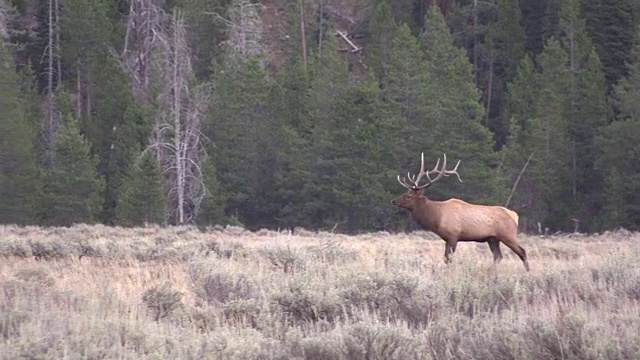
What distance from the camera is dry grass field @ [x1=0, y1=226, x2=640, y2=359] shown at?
571 centimetres

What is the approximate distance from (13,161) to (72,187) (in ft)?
7.01

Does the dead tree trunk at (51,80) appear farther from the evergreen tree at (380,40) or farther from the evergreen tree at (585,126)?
the evergreen tree at (585,126)

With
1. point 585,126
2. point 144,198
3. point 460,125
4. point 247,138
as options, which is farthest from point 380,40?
point 144,198

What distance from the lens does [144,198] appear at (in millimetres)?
30906

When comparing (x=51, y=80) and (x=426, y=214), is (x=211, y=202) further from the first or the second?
(x=426, y=214)

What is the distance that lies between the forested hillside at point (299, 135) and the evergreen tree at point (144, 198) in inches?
1.9

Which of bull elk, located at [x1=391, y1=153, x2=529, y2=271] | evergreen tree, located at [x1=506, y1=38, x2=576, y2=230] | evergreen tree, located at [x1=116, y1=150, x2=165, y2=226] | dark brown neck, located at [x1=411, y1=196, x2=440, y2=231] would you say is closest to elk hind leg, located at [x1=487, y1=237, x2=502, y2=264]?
bull elk, located at [x1=391, y1=153, x2=529, y2=271]

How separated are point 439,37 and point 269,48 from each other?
19.8m

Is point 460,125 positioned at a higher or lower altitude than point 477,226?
lower

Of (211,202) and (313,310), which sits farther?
(211,202)

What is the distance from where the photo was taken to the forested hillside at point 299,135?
3247 centimetres

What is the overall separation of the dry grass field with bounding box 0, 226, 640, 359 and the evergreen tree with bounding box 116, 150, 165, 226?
1925 cm

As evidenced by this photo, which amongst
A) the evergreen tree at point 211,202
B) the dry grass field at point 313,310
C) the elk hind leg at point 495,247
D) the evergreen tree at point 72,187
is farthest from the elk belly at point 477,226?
the evergreen tree at point 72,187

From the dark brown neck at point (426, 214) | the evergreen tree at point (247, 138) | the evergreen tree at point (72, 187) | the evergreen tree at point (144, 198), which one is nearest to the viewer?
the dark brown neck at point (426, 214)
